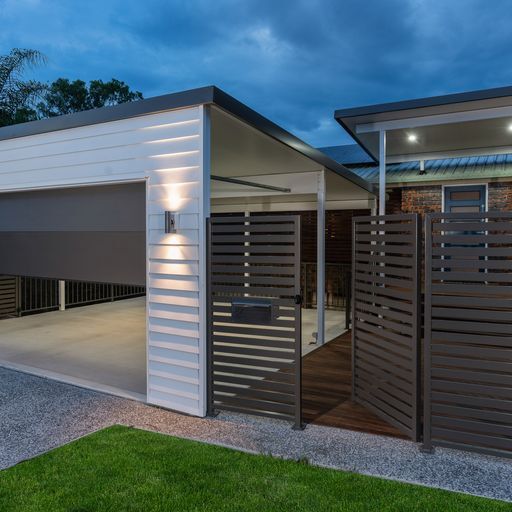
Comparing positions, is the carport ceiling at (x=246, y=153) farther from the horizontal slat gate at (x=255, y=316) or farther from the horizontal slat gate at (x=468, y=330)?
the horizontal slat gate at (x=468, y=330)

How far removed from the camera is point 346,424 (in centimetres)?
417

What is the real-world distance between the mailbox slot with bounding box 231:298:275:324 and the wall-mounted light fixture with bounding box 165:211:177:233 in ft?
2.83

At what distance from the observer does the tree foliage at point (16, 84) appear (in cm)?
1139

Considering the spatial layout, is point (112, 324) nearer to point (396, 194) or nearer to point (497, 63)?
point (396, 194)

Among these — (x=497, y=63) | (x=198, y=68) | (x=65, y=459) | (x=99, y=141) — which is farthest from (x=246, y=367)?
(x=198, y=68)

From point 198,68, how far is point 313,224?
95.6 metres

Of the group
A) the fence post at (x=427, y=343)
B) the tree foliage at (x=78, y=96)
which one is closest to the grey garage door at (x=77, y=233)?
the fence post at (x=427, y=343)

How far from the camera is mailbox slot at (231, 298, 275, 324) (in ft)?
13.9

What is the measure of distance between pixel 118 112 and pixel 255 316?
93.6 inches

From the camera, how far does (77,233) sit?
18.0 ft

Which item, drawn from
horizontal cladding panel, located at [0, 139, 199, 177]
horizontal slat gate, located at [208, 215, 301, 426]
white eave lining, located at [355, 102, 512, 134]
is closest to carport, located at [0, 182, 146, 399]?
horizontal cladding panel, located at [0, 139, 199, 177]

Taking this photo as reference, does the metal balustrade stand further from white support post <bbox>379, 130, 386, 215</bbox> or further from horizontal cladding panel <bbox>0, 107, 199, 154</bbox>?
white support post <bbox>379, 130, 386, 215</bbox>

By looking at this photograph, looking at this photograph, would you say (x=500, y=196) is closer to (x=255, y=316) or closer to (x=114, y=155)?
(x=255, y=316)

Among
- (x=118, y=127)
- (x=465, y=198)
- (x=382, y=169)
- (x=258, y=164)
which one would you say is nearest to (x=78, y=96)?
(x=465, y=198)
